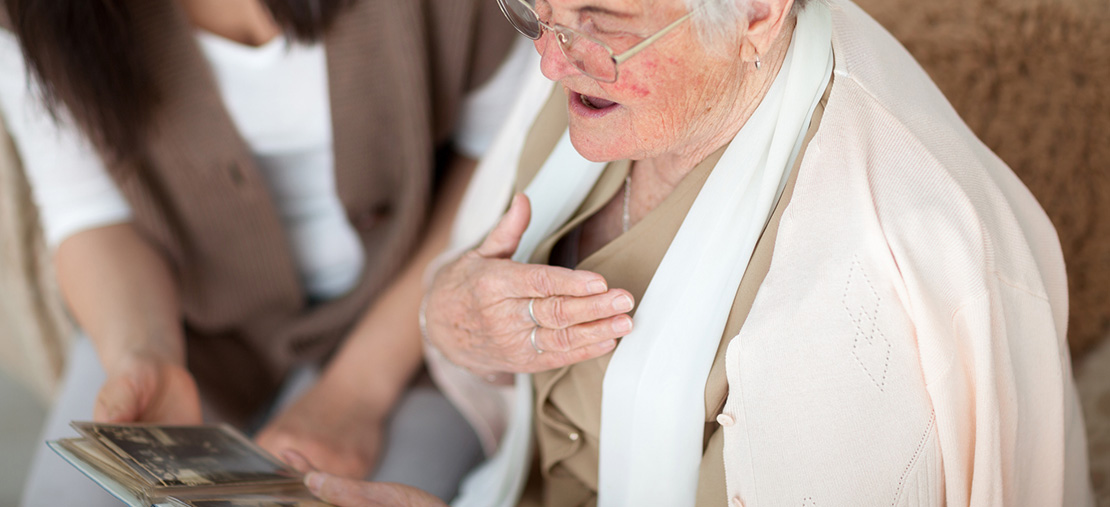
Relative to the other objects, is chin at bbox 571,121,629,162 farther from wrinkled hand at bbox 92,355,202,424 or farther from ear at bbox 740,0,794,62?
wrinkled hand at bbox 92,355,202,424

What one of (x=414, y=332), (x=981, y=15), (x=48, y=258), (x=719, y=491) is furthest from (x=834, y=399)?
(x=48, y=258)

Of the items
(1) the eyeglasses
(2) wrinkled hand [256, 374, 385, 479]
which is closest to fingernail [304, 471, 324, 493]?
(2) wrinkled hand [256, 374, 385, 479]

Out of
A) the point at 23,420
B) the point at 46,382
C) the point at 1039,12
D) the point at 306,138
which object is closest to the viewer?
the point at 1039,12

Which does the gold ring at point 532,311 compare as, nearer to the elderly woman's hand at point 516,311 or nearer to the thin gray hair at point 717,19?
the elderly woman's hand at point 516,311

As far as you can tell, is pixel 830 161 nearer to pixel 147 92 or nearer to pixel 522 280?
pixel 522 280

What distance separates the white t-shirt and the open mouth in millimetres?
469

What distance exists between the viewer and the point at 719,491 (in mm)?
920

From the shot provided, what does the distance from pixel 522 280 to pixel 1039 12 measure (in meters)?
0.87

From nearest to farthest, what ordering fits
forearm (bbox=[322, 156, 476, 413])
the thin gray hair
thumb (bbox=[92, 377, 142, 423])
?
1. the thin gray hair
2. thumb (bbox=[92, 377, 142, 423])
3. forearm (bbox=[322, 156, 476, 413])

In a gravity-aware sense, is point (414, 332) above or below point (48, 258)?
below

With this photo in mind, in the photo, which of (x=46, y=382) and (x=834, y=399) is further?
(x=46, y=382)

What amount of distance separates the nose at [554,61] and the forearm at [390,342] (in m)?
0.68

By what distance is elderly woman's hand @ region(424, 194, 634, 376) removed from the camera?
878 mm

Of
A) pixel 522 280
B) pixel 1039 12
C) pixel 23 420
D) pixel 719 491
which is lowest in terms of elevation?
pixel 23 420
